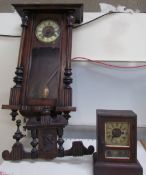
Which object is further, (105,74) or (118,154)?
(105,74)

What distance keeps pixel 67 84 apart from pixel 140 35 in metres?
0.54

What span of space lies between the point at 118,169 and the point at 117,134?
125 millimetres

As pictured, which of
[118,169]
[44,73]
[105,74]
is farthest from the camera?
[105,74]

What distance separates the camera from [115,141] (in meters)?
0.82

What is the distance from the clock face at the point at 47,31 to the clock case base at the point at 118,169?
71 centimetres

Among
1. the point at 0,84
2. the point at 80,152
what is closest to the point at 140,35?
the point at 80,152

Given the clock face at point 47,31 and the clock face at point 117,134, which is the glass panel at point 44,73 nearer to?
the clock face at point 47,31

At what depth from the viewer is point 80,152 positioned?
962 mm

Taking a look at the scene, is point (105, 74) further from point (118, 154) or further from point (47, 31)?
point (118, 154)

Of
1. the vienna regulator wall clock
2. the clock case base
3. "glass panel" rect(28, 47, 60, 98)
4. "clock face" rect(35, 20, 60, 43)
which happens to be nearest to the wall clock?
the clock case base

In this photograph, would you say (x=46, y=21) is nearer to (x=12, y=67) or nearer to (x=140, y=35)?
(x=12, y=67)

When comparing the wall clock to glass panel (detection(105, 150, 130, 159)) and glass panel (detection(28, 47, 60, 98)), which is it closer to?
glass panel (detection(105, 150, 130, 159))

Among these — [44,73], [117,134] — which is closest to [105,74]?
[44,73]

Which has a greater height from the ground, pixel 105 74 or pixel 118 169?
pixel 105 74
